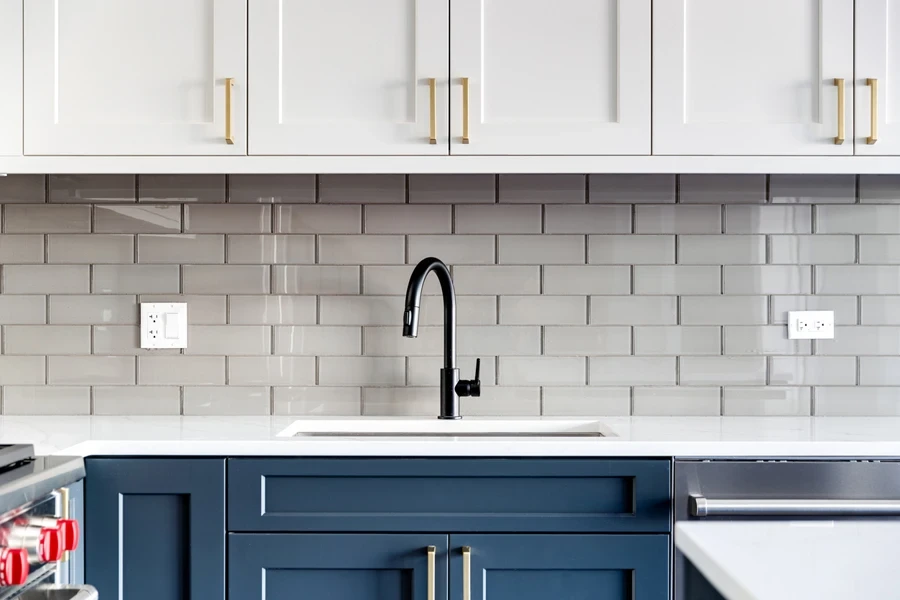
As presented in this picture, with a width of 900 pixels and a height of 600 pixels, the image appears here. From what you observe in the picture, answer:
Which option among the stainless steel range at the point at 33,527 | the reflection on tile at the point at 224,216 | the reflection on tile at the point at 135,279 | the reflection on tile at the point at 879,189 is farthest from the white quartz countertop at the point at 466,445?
the reflection on tile at the point at 879,189

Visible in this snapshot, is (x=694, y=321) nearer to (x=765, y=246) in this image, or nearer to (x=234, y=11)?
(x=765, y=246)

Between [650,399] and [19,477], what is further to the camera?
[650,399]

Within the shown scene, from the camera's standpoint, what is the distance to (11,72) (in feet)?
5.79

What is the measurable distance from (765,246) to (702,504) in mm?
874

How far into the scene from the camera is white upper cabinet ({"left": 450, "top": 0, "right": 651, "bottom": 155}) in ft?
5.71

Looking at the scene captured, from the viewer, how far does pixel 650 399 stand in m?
2.07

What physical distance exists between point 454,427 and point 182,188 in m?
0.97

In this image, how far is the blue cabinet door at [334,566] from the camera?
1513 mm

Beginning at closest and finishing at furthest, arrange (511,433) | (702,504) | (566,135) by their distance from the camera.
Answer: (702,504) < (566,135) < (511,433)

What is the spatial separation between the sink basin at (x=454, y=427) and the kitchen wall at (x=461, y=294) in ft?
0.33

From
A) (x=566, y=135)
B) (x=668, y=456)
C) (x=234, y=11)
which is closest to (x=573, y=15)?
(x=566, y=135)

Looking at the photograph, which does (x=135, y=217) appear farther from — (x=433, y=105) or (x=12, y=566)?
(x=12, y=566)

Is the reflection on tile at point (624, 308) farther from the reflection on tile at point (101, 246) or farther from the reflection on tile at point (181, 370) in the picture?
the reflection on tile at point (101, 246)

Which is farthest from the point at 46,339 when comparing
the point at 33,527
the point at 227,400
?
the point at 33,527
